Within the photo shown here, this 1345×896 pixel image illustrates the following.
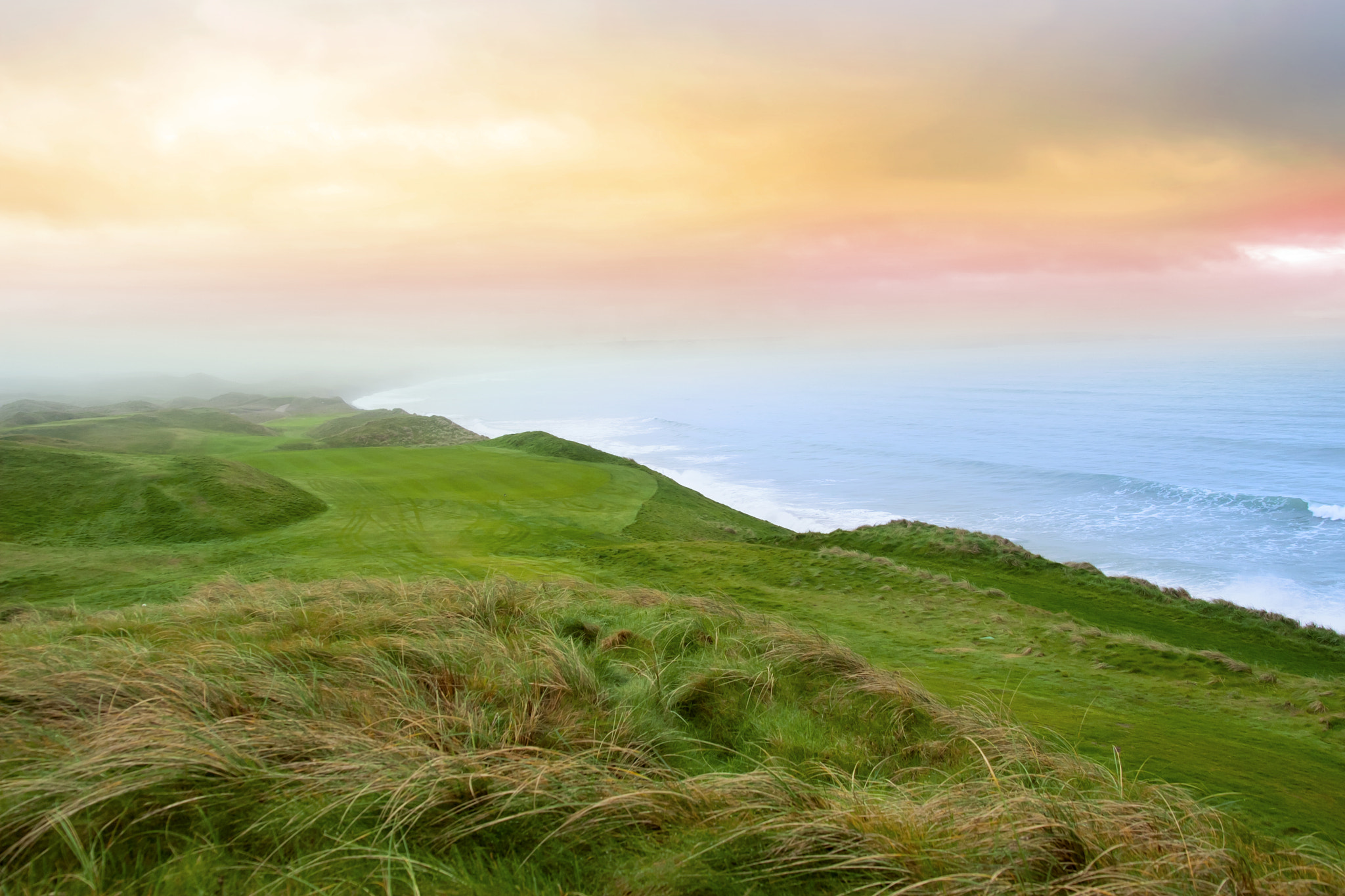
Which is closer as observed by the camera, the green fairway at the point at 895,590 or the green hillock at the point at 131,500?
the green fairway at the point at 895,590

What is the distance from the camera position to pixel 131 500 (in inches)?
722

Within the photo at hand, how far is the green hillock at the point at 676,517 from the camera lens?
74.5 feet

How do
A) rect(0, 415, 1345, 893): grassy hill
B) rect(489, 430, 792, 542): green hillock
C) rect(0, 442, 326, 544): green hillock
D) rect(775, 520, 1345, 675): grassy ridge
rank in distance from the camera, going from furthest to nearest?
rect(489, 430, 792, 542): green hillock
rect(0, 442, 326, 544): green hillock
rect(775, 520, 1345, 675): grassy ridge
rect(0, 415, 1345, 893): grassy hill

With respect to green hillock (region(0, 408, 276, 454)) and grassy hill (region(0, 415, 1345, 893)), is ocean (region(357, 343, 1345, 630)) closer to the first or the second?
grassy hill (region(0, 415, 1345, 893))

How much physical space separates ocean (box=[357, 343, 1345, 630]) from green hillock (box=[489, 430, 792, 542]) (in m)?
6.50

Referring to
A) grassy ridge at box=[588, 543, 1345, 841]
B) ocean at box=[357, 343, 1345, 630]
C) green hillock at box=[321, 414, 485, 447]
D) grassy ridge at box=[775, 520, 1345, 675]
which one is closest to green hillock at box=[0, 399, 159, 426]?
green hillock at box=[321, 414, 485, 447]

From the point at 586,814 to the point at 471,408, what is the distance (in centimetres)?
12657

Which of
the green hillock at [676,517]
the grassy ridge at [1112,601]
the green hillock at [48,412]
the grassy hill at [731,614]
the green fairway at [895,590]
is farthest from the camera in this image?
the green hillock at [48,412]

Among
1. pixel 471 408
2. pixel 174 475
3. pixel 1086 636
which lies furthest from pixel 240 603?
pixel 471 408

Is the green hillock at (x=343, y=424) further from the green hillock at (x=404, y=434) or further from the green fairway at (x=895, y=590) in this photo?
the green fairway at (x=895, y=590)

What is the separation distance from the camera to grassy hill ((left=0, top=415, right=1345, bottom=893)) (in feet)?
12.3

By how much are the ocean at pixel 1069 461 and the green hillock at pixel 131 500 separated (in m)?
24.5

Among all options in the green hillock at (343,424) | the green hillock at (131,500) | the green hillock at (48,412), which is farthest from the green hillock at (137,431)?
the green hillock at (131,500)

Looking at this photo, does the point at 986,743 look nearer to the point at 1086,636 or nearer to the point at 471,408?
the point at 1086,636
